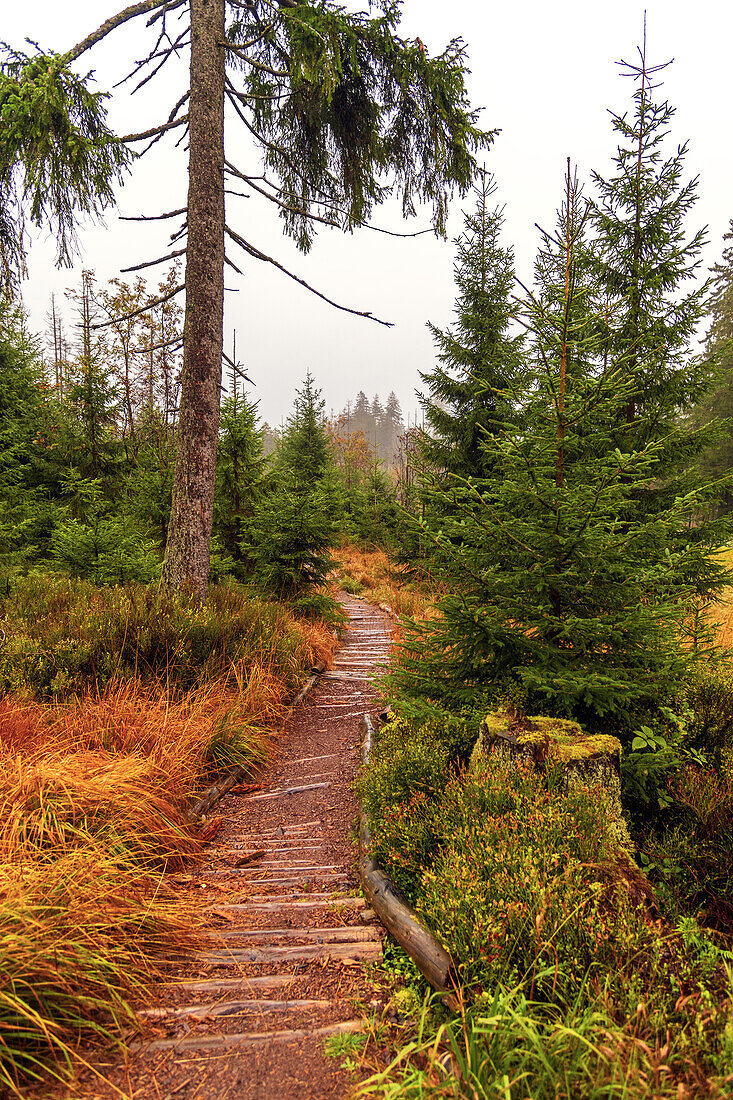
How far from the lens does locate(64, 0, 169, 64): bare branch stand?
554cm

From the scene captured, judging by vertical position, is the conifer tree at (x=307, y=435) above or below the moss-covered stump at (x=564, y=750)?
above

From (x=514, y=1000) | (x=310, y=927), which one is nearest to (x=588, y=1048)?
(x=514, y=1000)

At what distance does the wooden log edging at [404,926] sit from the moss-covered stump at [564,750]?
102 centimetres

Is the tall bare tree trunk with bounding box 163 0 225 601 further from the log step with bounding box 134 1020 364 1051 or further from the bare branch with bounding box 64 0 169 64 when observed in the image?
the log step with bounding box 134 1020 364 1051

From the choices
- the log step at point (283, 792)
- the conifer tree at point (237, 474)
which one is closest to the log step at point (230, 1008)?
the log step at point (283, 792)

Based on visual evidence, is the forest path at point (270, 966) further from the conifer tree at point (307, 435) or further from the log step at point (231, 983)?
the conifer tree at point (307, 435)

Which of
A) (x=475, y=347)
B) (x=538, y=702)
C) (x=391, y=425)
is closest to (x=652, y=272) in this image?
(x=475, y=347)

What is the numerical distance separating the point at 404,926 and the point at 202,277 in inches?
285

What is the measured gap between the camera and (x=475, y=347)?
1054cm

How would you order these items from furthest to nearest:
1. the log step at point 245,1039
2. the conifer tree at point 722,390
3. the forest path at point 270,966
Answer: the conifer tree at point 722,390
the log step at point 245,1039
the forest path at point 270,966

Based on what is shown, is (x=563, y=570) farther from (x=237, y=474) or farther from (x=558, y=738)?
(x=237, y=474)

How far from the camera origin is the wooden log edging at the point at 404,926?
2242mm

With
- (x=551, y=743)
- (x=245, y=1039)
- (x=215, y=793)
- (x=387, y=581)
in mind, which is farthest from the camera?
(x=387, y=581)

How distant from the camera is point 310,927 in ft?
9.36
